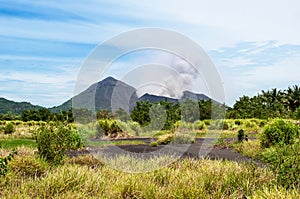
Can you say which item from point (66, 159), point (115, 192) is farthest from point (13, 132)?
point (115, 192)

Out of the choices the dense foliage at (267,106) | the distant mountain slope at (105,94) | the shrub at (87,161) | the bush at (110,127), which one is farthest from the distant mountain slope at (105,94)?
the dense foliage at (267,106)

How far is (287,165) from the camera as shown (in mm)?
6082

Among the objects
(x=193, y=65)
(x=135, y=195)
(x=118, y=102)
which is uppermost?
(x=193, y=65)

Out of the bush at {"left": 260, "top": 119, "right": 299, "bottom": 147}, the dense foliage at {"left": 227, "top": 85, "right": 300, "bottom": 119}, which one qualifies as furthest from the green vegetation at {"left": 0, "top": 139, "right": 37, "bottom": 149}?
the dense foliage at {"left": 227, "top": 85, "right": 300, "bottom": 119}

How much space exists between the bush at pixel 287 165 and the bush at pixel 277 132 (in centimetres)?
520

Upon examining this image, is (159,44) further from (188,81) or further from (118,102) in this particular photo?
(118,102)

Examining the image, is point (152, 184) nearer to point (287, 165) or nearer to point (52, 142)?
point (287, 165)

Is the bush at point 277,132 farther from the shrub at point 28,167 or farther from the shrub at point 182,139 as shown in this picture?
the shrub at point 28,167

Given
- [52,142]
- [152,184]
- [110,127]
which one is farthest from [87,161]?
[110,127]

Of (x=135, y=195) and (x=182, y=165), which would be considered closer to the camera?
(x=135, y=195)

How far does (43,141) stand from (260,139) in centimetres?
692

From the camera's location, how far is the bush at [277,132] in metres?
11.6

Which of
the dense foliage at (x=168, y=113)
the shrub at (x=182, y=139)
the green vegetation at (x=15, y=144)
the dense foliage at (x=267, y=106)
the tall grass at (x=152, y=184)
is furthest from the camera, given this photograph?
the dense foliage at (x=267, y=106)

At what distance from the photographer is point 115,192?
5.61 m
